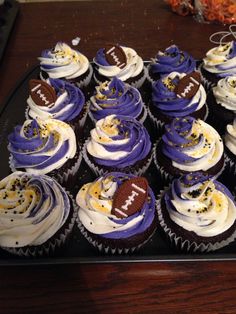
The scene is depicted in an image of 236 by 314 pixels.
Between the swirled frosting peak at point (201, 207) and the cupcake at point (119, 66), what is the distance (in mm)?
1199

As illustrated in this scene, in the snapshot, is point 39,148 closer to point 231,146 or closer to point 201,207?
point 201,207

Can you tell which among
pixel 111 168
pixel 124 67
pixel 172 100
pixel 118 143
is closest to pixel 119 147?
pixel 118 143

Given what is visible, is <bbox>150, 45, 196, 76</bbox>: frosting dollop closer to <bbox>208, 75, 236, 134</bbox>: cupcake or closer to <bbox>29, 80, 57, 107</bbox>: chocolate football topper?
<bbox>208, 75, 236, 134</bbox>: cupcake

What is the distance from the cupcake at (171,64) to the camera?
2723 millimetres

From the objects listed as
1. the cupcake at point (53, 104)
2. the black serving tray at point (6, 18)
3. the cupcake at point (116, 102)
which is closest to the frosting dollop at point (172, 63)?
the cupcake at point (116, 102)

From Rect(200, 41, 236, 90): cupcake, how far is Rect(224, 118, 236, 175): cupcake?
656 mm

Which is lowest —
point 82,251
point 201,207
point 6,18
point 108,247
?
point 82,251

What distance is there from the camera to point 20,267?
1.70 meters

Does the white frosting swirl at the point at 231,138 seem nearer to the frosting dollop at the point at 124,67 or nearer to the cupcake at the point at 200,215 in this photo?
the cupcake at the point at 200,215

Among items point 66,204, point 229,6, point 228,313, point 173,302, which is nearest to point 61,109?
point 66,204

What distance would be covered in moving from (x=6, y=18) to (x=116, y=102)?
2033mm

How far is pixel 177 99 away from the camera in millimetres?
2398

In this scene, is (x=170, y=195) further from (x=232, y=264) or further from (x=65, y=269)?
(x=65, y=269)

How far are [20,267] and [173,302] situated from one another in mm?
730
